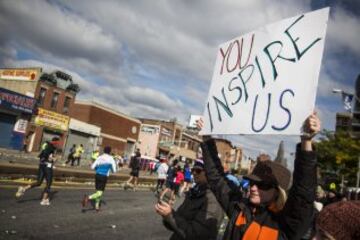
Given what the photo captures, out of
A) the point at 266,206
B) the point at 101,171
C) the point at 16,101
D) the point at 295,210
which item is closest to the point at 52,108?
the point at 16,101

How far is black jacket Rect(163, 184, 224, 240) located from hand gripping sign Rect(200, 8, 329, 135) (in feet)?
1.98

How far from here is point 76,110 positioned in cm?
5647

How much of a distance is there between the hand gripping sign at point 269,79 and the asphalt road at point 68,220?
5.10 metres

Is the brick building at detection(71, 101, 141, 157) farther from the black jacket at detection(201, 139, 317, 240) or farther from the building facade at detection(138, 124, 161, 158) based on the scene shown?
the black jacket at detection(201, 139, 317, 240)

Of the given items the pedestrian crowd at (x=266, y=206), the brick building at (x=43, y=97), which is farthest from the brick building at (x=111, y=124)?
the pedestrian crowd at (x=266, y=206)

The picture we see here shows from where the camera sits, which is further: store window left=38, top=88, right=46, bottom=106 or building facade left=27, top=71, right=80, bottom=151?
store window left=38, top=88, right=46, bottom=106

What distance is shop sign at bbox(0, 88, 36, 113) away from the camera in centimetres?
3941

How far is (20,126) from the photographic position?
1636 inches

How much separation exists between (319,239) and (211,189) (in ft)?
5.41

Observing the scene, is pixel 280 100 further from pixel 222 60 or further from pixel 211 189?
pixel 222 60

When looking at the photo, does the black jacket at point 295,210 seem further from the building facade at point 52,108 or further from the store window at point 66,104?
the store window at point 66,104

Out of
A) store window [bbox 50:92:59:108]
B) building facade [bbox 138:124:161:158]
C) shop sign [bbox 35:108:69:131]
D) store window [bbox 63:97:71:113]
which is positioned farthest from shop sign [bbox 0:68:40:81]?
building facade [bbox 138:124:161:158]

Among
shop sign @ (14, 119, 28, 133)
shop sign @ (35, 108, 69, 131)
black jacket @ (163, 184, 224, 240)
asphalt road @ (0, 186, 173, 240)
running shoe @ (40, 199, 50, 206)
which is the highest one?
shop sign @ (35, 108, 69, 131)

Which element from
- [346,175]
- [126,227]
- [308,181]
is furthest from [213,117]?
[346,175]
